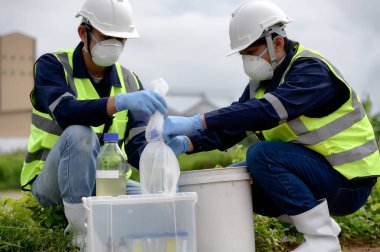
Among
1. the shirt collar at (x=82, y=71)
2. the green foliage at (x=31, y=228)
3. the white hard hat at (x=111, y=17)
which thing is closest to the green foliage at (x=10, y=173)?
the green foliage at (x=31, y=228)

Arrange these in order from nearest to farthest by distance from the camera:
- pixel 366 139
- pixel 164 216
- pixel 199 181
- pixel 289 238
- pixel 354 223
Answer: pixel 164 216 → pixel 199 181 → pixel 366 139 → pixel 289 238 → pixel 354 223

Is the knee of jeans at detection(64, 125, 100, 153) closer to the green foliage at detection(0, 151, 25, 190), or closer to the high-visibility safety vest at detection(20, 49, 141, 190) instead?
the high-visibility safety vest at detection(20, 49, 141, 190)

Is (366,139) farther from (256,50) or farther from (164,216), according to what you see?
(164,216)

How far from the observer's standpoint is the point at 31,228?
4477 mm

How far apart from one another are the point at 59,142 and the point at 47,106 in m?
0.30

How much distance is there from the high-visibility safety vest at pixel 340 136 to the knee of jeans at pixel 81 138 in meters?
1.02

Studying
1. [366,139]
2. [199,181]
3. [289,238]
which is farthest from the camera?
[289,238]

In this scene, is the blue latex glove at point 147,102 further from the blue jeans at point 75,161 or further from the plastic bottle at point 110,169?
the blue jeans at point 75,161

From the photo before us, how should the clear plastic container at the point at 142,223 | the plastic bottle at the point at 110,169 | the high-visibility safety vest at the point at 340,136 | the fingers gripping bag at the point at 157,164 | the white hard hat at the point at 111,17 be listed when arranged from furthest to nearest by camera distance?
the white hard hat at the point at 111,17 < the high-visibility safety vest at the point at 340,136 < the plastic bottle at the point at 110,169 < the fingers gripping bag at the point at 157,164 < the clear plastic container at the point at 142,223

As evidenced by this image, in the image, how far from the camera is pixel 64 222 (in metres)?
4.80

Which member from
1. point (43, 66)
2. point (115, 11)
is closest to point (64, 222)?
point (43, 66)

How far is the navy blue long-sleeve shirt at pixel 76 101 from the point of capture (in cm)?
427

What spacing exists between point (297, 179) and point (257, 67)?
73 centimetres

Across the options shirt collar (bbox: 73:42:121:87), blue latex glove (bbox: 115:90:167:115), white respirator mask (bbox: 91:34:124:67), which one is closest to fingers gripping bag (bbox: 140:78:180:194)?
blue latex glove (bbox: 115:90:167:115)
